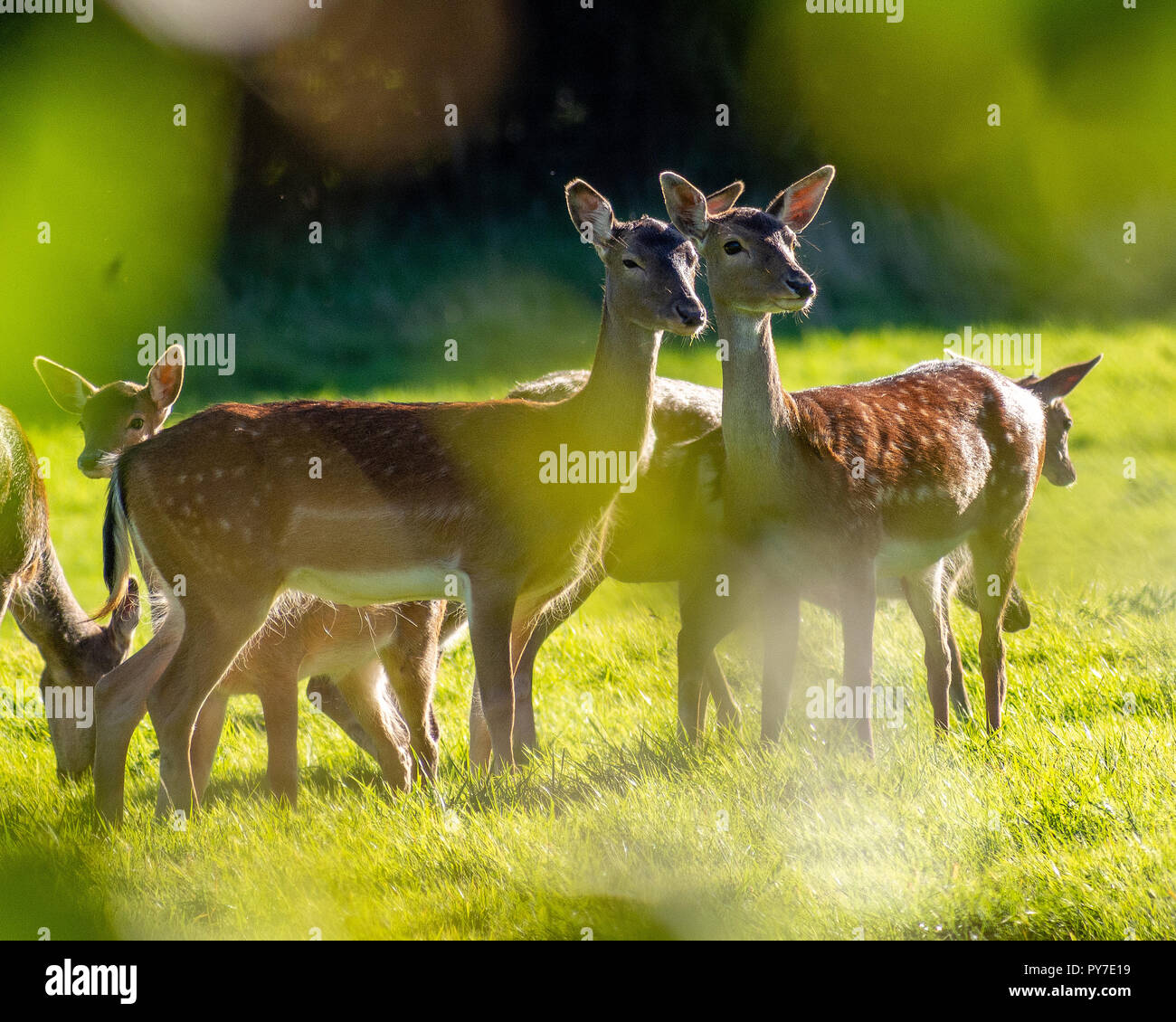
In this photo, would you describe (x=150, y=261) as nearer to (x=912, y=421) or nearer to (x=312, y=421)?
(x=312, y=421)

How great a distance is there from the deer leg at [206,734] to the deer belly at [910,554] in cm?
295

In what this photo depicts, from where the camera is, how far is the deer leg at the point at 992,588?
21.7ft

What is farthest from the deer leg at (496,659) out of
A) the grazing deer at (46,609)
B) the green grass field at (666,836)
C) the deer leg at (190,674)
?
the grazing deer at (46,609)

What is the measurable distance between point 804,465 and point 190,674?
264 centimetres

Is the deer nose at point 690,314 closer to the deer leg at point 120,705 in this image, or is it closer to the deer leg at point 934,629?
the deer leg at point 934,629

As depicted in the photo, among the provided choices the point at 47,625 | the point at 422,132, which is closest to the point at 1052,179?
the point at 422,132

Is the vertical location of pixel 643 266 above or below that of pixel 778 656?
above

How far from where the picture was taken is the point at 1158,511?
10445 mm

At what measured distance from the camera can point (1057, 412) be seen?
763 centimetres

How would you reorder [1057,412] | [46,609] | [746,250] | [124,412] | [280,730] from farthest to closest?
[1057,412] → [46,609] → [124,412] → [280,730] → [746,250]

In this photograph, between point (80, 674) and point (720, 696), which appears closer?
point (80, 674)

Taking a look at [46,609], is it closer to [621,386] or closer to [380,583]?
[380,583]

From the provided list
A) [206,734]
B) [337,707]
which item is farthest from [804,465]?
[206,734]
